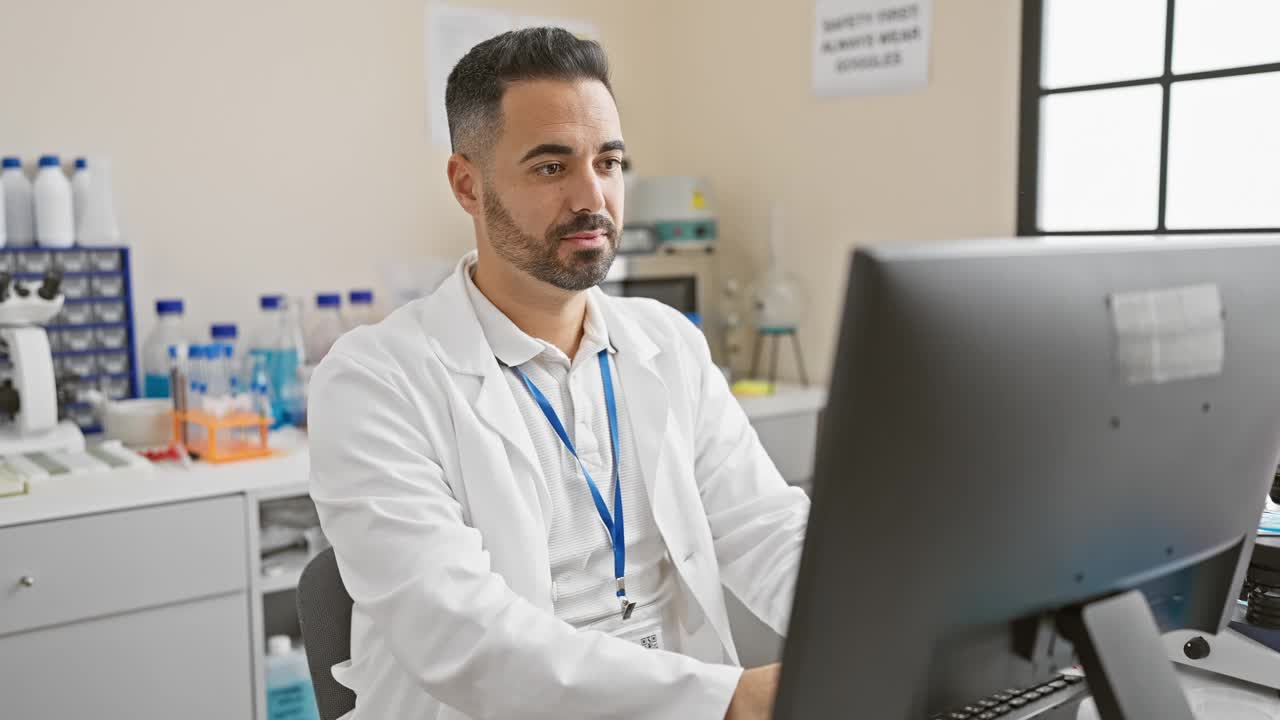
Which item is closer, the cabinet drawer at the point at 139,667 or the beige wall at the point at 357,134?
the cabinet drawer at the point at 139,667

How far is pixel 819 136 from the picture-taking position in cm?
333

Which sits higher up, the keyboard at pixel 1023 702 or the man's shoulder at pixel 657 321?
the man's shoulder at pixel 657 321

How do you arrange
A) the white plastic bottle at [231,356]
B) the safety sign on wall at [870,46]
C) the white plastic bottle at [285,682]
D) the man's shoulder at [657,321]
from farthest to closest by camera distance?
1. the safety sign on wall at [870,46]
2. the white plastic bottle at [231,356]
3. the white plastic bottle at [285,682]
4. the man's shoulder at [657,321]

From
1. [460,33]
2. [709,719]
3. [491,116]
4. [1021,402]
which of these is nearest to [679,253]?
[460,33]

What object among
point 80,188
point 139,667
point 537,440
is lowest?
point 139,667

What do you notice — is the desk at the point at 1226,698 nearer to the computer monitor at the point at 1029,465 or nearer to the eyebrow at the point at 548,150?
the computer monitor at the point at 1029,465

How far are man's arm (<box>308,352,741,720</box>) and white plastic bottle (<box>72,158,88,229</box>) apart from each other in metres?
1.49

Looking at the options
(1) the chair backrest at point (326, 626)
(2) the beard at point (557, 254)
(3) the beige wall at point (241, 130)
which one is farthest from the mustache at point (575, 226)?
(3) the beige wall at point (241, 130)

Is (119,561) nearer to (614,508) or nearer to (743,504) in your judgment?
(614,508)

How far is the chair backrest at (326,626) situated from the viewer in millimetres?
1351

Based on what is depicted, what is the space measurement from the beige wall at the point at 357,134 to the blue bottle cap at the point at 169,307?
0.17 m

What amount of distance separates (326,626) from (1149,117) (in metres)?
2.30

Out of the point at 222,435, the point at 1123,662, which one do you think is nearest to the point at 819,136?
the point at 222,435

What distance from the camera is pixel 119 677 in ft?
6.81
